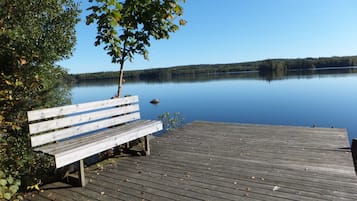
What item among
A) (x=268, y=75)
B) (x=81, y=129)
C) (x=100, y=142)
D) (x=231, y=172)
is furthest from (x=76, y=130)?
(x=268, y=75)

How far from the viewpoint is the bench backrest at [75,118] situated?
292cm

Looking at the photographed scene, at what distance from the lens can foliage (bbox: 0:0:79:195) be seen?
3070mm

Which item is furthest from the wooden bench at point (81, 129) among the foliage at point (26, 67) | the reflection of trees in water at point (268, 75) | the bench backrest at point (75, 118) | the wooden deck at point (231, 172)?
the reflection of trees in water at point (268, 75)

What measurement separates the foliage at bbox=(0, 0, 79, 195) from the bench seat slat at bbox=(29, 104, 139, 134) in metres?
0.36

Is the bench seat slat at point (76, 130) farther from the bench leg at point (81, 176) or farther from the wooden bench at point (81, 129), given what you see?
the bench leg at point (81, 176)

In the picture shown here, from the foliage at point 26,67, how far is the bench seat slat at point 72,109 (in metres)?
0.38

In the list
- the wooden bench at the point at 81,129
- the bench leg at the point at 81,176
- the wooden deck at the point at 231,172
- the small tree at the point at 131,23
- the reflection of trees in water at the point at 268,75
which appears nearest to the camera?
the wooden deck at the point at 231,172

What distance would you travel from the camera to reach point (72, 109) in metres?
3.35

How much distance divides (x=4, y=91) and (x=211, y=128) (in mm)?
3975

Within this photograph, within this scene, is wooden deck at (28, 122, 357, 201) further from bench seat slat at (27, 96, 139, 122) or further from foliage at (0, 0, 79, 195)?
bench seat slat at (27, 96, 139, 122)

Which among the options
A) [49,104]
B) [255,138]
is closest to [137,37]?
[49,104]

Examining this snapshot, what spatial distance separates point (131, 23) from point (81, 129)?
208 cm

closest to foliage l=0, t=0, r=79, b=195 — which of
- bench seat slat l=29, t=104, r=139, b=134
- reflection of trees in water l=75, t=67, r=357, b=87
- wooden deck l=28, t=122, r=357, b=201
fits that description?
bench seat slat l=29, t=104, r=139, b=134

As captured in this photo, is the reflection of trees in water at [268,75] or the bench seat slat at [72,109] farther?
the reflection of trees in water at [268,75]
